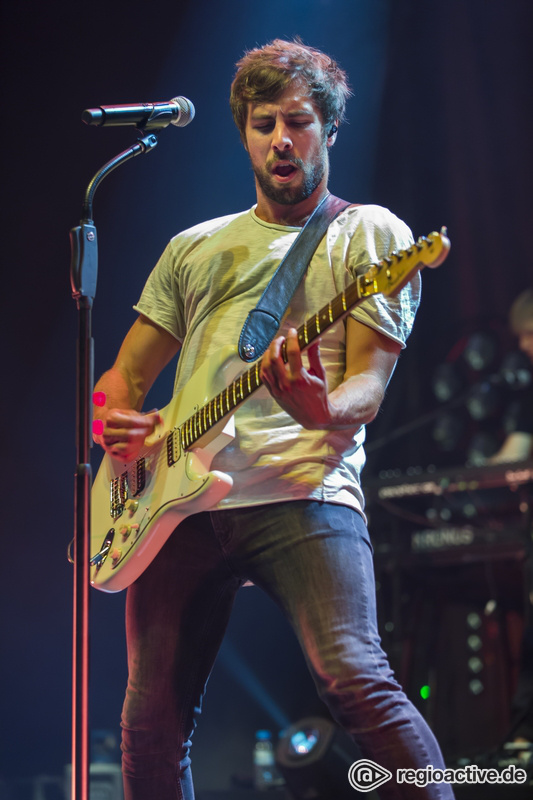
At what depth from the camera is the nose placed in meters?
2.10

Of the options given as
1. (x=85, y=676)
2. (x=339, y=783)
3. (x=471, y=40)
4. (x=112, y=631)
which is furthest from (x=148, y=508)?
(x=471, y=40)

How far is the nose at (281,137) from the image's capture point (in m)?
2.10

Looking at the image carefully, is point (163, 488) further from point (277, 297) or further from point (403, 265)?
point (403, 265)

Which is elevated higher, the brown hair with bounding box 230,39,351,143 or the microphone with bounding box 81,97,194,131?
the brown hair with bounding box 230,39,351,143

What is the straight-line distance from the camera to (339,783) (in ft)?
10.0

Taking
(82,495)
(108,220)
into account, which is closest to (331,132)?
(82,495)

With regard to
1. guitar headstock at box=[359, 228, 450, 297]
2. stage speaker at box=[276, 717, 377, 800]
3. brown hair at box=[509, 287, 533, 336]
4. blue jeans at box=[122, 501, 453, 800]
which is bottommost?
stage speaker at box=[276, 717, 377, 800]

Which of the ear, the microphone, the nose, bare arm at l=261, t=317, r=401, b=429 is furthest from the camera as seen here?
the ear

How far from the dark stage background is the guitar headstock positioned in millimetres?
2323

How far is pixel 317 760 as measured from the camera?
3.11 m

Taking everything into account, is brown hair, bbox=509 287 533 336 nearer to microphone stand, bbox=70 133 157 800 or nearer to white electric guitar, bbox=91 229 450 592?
white electric guitar, bbox=91 229 450 592

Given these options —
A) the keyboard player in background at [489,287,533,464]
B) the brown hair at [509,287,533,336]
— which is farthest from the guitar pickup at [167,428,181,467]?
the brown hair at [509,287,533,336]

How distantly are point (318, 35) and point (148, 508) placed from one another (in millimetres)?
3402

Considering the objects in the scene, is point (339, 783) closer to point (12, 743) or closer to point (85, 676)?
point (12, 743)
